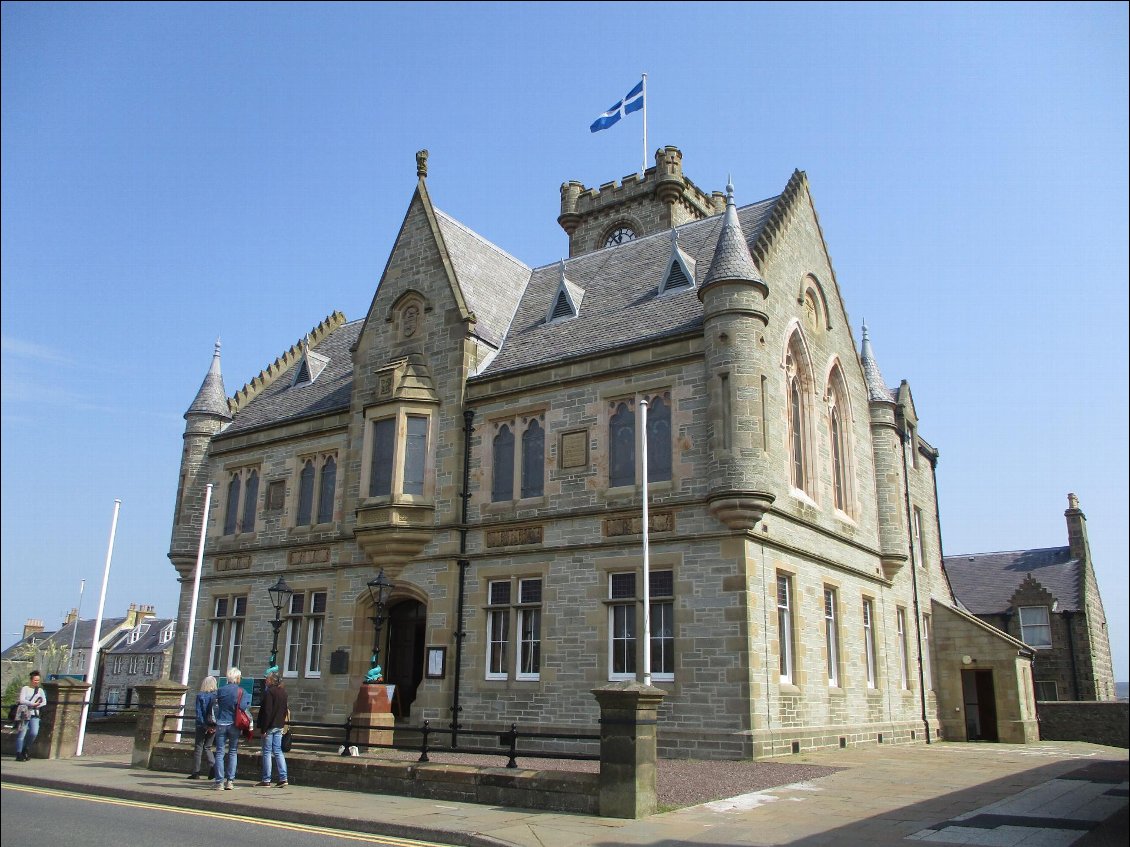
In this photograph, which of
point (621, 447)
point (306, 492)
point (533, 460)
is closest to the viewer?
point (621, 447)

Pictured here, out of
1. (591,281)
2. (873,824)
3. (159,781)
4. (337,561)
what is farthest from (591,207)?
(873,824)

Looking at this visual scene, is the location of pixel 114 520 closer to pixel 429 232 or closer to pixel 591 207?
pixel 429 232

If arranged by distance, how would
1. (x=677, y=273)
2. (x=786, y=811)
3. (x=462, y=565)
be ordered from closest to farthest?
1. (x=786, y=811)
2. (x=462, y=565)
3. (x=677, y=273)

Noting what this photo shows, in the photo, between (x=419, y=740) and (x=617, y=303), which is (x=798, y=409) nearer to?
(x=617, y=303)

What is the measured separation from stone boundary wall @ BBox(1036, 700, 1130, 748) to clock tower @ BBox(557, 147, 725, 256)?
71.3 feet

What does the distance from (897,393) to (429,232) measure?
57.6ft

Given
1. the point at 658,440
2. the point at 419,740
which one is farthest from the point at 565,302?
the point at 419,740

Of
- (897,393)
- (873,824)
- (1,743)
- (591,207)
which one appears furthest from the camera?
(591,207)

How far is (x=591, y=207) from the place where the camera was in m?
40.4

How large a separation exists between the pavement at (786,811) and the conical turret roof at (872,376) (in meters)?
14.3

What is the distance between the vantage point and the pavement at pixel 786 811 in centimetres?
1017

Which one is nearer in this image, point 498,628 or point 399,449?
point 498,628

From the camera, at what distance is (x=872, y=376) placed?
3067 cm

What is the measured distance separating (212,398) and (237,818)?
75.9 ft
